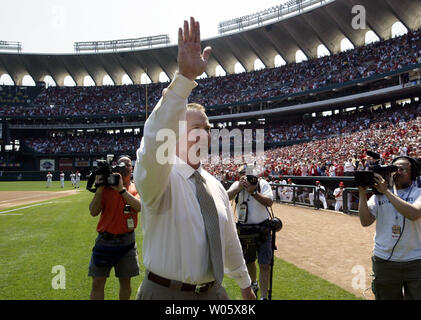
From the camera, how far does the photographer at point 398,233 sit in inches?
130

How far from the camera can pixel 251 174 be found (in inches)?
194

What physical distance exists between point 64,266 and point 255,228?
13.6ft

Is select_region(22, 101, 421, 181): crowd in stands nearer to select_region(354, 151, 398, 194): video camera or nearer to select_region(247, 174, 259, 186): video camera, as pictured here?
select_region(354, 151, 398, 194): video camera

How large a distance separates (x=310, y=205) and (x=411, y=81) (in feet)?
78.3

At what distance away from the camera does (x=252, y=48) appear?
51.9 meters

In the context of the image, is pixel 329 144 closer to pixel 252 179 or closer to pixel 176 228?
pixel 252 179

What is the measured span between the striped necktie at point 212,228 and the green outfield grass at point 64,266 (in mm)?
3406

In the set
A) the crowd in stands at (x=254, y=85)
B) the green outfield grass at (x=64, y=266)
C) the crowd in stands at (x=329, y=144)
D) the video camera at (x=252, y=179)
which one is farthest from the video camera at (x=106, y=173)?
the crowd in stands at (x=254, y=85)

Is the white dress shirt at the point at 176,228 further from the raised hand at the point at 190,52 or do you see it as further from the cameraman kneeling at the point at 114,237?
the cameraman kneeling at the point at 114,237

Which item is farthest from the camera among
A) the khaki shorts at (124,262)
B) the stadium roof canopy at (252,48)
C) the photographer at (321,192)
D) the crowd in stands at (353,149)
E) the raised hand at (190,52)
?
the stadium roof canopy at (252,48)

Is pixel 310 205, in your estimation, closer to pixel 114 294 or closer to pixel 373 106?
pixel 114 294

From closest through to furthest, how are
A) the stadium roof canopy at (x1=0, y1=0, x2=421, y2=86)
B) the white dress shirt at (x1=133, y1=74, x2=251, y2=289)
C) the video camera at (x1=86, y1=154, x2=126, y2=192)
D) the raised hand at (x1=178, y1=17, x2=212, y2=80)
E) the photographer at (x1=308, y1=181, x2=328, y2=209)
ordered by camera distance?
the raised hand at (x1=178, y1=17, x2=212, y2=80) → the white dress shirt at (x1=133, y1=74, x2=251, y2=289) → the video camera at (x1=86, y1=154, x2=126, y2=192) → the photographer at (x1=308, y1=181, x2=328, y2=209) → the stadium roof canopy at (x1=0, y1=0, x2=421, y2=86)

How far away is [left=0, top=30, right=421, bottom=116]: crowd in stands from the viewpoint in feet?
121

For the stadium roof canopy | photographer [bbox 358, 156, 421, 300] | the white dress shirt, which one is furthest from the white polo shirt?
the stadium roof canopy
